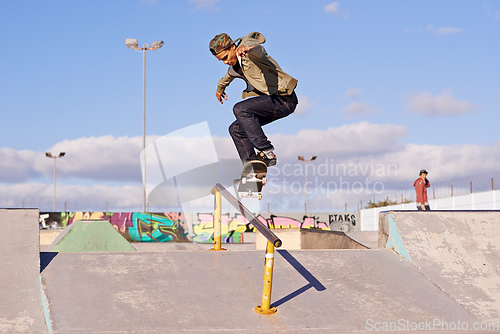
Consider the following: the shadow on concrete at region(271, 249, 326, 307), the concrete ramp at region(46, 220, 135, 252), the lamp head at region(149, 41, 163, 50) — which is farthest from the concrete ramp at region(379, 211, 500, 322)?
the lamp head at region(149, 41, 163, 50)

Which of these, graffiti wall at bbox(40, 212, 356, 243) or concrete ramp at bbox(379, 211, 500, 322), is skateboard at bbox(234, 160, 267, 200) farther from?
graffiti wall at bbox(40, 212, 356, 243)

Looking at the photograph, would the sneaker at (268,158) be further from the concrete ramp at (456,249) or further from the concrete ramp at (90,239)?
the concrete ramp at (90,239)

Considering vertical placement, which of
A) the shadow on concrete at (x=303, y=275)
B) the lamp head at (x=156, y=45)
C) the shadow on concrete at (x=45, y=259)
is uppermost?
the lamp head at (x=156, y=45)

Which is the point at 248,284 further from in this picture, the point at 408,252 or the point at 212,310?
the point at 408,252

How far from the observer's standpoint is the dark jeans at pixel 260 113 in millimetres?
5473

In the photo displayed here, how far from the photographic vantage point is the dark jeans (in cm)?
547

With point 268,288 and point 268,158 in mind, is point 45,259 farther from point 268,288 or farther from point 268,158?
point 268,158

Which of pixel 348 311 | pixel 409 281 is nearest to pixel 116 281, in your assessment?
pixel 348 311

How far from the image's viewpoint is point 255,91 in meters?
5.61

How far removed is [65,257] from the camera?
4.75 meters

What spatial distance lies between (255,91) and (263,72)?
36cm

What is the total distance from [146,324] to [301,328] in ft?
3.92

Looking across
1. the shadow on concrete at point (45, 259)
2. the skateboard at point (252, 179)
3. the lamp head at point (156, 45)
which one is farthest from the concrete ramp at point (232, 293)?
the lamp head at point (156, 45)

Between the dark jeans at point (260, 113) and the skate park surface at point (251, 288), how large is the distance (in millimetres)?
1276
